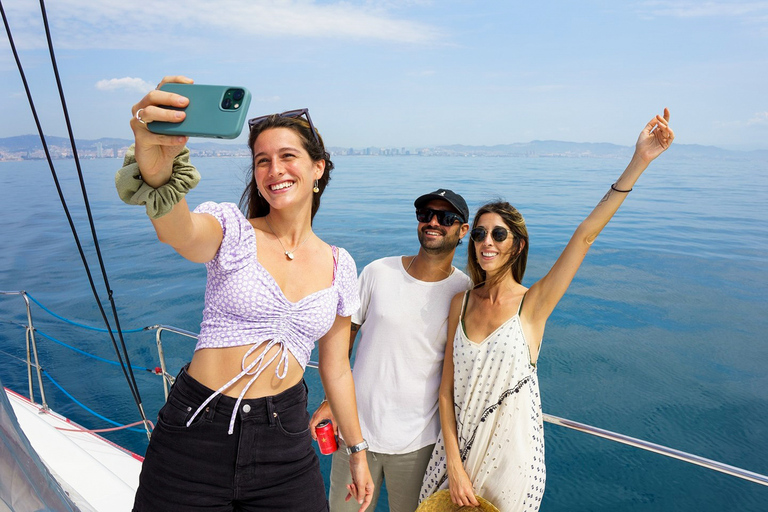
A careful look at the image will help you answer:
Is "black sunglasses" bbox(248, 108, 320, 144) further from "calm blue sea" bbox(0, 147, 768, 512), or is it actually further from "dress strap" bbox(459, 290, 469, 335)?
"calm blue sea" bbox(0, 147, 768, 512)

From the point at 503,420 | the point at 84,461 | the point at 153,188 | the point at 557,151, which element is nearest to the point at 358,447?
the point at 503,420

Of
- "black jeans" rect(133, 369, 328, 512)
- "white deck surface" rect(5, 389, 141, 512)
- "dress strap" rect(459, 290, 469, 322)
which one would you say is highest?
"dress strap" rect(459, 290, 469, 322)

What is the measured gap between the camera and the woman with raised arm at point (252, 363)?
3.73 feet

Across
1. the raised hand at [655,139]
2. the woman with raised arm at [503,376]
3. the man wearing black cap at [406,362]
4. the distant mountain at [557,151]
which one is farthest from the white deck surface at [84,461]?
the distant mountain at [557,151]

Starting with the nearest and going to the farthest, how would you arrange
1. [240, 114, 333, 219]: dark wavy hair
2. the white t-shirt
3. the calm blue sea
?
[240, 114, 333, 219]: dark wavy hair < the white t-shirt < the calm blue sea

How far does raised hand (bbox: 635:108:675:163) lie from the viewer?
5.06 ft

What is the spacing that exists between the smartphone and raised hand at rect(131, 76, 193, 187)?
11 mm

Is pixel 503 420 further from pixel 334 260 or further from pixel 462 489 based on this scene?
pixel 334 260

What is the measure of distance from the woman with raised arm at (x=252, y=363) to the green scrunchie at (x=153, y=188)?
12 centimetres

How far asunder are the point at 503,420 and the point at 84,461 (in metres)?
1.89

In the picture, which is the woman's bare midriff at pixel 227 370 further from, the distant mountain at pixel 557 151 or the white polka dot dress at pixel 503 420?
the distant mountain at pixel 557 151

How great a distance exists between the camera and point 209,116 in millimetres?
809

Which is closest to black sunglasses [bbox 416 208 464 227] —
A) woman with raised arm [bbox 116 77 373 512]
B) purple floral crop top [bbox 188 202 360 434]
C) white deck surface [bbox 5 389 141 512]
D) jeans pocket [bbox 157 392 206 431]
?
woman with raised arm [bbox 116 77 373 512]

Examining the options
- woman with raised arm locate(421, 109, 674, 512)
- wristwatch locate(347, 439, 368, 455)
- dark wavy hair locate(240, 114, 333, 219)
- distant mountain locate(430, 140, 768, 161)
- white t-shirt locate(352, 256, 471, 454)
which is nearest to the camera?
dark wavy hair locate(240, 114, 333, 219)
